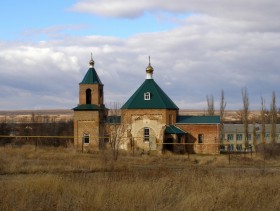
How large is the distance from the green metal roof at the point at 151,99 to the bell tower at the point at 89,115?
2.74 m

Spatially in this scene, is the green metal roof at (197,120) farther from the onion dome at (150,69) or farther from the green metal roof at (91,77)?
the green metal roof at (91,77)

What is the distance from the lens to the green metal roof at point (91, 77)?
48.3m

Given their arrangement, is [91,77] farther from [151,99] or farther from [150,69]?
[151,99]

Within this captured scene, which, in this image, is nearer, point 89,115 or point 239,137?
point 89,115

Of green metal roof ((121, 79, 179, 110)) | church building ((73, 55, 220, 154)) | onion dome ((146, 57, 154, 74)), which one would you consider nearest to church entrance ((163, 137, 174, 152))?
church building ((73, 55, 220, 154))

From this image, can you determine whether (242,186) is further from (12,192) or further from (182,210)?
(12,192)

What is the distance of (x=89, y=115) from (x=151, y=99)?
6.29m

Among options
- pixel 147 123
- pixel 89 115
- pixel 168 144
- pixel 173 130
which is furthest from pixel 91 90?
pixel 168 144

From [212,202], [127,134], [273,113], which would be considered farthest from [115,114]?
[212,202]

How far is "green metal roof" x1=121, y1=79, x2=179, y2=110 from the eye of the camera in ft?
150

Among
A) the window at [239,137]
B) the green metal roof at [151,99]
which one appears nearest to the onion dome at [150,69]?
the green metal roof at [151,99]

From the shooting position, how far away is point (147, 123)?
45469mm

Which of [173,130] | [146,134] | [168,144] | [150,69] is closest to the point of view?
[168,144]

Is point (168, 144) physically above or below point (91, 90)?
below
